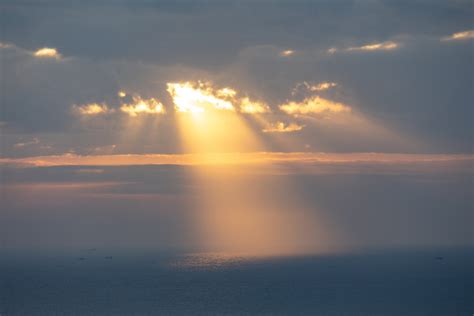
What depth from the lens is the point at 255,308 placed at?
178625mm

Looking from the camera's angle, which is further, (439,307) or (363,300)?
(363,300)

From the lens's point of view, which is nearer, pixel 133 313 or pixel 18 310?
pixel 133 313

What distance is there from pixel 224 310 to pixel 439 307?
61.4 metres

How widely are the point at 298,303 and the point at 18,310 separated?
82154 millimetres

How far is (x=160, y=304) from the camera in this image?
621 feet

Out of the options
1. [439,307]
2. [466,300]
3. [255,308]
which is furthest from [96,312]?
[466,300]

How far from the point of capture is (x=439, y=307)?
180 meters

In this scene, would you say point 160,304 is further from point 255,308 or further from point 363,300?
point 363,300

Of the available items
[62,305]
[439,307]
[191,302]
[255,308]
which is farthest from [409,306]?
[62,305]

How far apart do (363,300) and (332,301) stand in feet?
32.9

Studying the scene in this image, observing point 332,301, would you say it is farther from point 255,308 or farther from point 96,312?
point 96,312

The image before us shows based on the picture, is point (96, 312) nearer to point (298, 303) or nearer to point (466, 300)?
point (298, 303)

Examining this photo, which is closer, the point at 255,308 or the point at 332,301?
the point at 255,308

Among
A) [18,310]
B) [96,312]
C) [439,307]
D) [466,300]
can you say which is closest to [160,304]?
[96,312]
